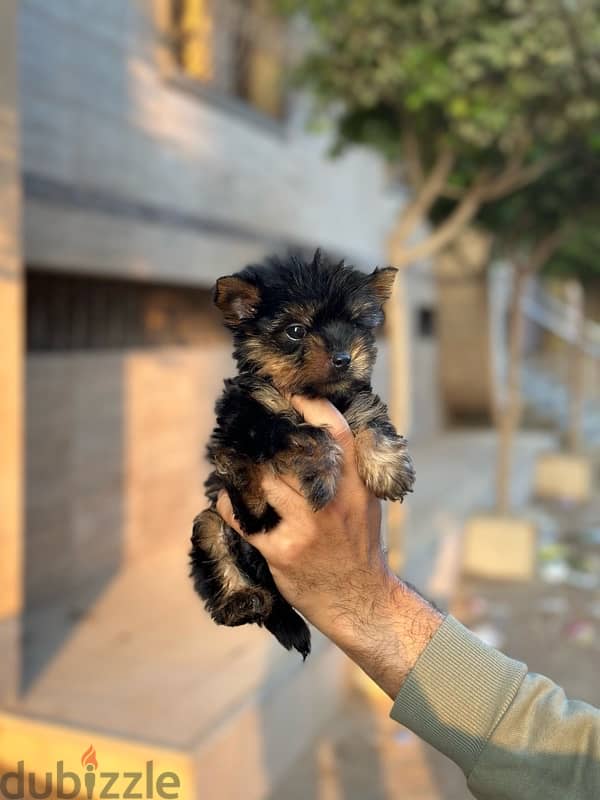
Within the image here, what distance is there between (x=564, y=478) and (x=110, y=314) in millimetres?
9041

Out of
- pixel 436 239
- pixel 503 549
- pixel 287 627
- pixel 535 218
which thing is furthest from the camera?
pixel 503 549

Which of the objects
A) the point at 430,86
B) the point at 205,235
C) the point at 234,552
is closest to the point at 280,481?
the point at 234,552

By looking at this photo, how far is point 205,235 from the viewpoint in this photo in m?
9.30

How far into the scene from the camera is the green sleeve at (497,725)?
5.29ft

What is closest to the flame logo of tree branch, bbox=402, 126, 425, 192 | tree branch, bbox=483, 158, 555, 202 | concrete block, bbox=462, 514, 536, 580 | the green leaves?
the green leaves

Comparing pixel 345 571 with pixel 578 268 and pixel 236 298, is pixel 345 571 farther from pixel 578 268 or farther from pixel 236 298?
pixel 578 268

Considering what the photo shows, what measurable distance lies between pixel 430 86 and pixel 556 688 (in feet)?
17.5

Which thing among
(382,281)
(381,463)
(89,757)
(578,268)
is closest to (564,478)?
(578,268)

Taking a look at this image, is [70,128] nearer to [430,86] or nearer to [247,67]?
[430,86]

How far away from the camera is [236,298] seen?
180 cm

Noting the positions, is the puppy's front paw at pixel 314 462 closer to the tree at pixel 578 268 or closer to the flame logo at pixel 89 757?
the flame logo at pixel 89 757

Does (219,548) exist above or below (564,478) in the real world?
above

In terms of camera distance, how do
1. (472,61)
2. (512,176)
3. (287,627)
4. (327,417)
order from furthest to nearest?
(512,176)
(472,61)
(287,627)
(327,417)
